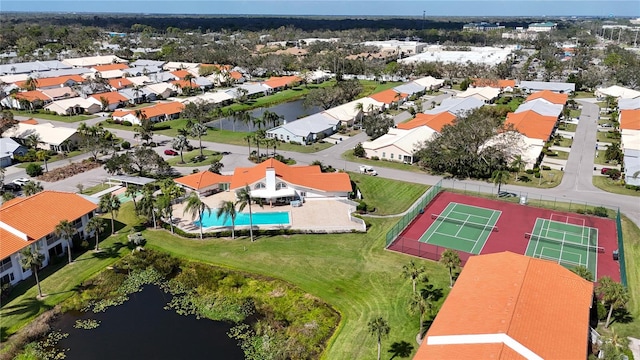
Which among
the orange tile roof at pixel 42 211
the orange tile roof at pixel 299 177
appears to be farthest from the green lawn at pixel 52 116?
the orange tile roof at pixel 42 211

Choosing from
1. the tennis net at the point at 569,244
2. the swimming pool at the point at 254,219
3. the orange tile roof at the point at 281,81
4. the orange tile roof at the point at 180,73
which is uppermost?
the orange tile roof at the point at 180,73

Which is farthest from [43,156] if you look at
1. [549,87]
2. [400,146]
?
[549,87]

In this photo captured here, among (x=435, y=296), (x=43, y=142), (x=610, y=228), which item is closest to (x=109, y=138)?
(x=43, y=142)

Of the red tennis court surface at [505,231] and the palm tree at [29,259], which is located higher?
the palm tree at [29,259]

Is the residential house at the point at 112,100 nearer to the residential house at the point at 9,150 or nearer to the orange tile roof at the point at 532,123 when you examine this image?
the residential house at the point at 9,150

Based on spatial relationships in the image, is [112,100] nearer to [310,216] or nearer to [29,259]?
[310,216]

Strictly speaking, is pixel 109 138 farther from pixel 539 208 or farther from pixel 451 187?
pixel 539 208
